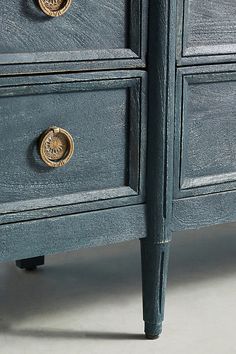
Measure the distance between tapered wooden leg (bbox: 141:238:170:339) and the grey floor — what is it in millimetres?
29

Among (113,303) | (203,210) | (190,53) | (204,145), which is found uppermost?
(190,53)

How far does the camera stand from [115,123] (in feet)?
4.16

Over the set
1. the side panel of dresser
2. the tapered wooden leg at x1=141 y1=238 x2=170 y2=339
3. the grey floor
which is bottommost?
the grey floor

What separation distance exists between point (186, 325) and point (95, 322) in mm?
154

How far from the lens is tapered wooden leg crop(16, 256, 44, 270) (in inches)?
65.1

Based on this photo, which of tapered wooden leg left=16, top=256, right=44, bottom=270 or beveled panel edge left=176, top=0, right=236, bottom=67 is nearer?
beveled panel edge left=176, top=0, right=236, bottom=67

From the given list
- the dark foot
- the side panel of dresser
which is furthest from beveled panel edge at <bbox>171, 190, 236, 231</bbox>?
the dark foot

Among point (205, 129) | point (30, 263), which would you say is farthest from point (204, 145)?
point (30, 263)

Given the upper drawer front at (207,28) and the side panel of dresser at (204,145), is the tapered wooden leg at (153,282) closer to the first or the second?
the side panel of dresser at (204,145)

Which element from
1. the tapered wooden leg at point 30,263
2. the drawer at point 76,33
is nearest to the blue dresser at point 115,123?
the drawer at point 76,33

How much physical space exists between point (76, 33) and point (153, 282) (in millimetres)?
417

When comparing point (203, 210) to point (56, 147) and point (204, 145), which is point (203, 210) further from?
point (56, 147)

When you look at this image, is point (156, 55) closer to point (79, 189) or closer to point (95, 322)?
point (79, 189)

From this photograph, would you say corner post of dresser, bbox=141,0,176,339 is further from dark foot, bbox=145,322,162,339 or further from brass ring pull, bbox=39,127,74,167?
brass ring pull, bbox=39,127,74,167
